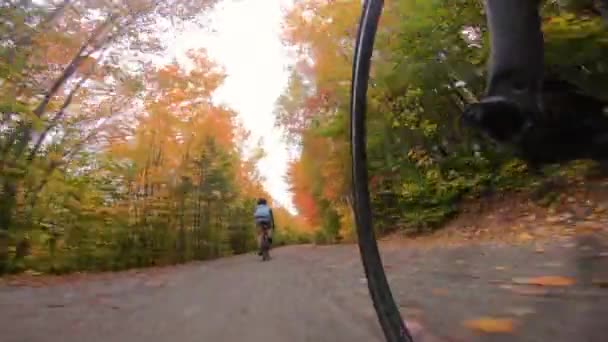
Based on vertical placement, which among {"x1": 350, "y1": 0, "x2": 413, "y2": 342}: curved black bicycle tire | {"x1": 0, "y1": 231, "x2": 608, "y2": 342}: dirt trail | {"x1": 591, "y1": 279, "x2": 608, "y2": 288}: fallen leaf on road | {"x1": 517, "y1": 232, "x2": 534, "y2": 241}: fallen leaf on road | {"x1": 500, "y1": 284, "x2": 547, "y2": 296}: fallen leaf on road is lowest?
{"x1": 0, "y1": 231, "x2": 608, "y2": 342}: dirt trail

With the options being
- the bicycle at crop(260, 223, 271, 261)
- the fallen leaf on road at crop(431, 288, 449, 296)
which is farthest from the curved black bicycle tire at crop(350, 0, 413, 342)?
the bicycle at crop(260, 223, 271, 261)

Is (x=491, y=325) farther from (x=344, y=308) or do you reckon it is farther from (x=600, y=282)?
(x=344, y=308)

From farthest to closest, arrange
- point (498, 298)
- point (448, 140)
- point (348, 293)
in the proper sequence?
point (448, 140) < point (348, 293) < point (498, 298)

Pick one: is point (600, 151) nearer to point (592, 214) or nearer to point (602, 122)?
point (602, 122)

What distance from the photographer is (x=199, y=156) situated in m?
12.9

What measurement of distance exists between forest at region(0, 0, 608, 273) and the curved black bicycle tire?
3.74 meters

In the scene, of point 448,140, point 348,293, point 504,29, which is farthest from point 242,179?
point 504,29

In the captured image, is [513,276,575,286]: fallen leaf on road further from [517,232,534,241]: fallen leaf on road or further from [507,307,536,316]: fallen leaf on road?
[517,232,534,241]: fallen leaf on road

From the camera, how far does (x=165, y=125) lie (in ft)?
36.2

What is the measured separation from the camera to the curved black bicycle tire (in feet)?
2.62

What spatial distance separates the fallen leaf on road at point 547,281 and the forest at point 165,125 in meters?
2.14

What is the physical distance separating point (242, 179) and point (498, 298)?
19.4m

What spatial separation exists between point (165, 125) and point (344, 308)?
9.56 metres

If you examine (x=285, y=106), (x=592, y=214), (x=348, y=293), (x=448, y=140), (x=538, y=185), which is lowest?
(x=348, y=293)
